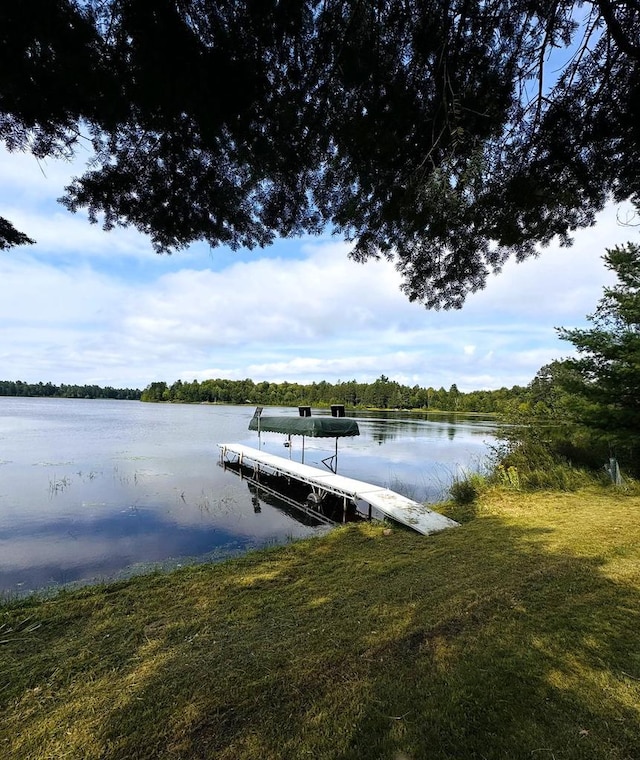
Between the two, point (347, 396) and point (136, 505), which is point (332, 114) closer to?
point (136, 505)

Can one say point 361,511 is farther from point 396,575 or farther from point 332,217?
point 332,217

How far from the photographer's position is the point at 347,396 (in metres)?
93.9

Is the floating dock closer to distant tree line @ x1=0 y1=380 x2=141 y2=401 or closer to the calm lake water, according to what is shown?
the calm lake water

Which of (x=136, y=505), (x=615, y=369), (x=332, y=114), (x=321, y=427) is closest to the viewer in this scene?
(x=332, y=114)

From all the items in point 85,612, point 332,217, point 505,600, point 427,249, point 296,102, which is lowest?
point 85,612

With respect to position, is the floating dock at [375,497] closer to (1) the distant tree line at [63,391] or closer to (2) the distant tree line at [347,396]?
(2) the distant tree line at [347,396]

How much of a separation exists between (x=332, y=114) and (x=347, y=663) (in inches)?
145

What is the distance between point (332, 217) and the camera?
288cm

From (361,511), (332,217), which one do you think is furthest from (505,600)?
(361,511)

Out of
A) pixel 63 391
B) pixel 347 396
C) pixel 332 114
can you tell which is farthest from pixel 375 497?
pixel 63 391

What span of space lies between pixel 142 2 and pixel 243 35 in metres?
0.49

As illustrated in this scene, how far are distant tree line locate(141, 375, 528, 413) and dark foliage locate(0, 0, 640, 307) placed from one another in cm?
8277

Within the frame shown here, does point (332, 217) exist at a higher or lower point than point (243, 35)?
lower

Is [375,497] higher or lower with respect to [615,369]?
lower
